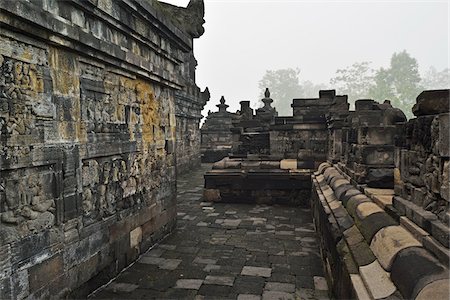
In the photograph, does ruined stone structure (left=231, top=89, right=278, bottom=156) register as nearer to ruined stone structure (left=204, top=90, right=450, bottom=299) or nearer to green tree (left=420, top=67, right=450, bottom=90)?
ruined stone structure (left=204, top=90, right=450, bottom=299)

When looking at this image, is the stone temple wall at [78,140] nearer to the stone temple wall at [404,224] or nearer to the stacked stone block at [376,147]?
the stone temple wall at [404,224]

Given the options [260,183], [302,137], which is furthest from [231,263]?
[302,137]

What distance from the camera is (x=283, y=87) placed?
7381 centimetres

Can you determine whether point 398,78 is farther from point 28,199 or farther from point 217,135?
point 28,199

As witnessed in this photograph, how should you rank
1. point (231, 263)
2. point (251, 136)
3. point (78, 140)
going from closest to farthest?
point (78, 140)
point (231, 263)
point (251, 136)

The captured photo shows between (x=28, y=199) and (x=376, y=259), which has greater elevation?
(x=28, y=199)

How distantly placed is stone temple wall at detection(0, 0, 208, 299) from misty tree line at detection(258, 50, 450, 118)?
42.2 meters

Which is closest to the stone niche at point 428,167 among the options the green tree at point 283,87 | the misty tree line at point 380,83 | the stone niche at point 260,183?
the stone niche at point 260,183

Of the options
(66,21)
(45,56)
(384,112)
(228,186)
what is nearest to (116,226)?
(45,56)

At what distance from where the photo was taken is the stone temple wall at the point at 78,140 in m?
2.65

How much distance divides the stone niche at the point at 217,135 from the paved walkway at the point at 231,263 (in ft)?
39.5

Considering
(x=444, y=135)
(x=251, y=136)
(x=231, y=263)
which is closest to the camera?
(x=444, y=135)

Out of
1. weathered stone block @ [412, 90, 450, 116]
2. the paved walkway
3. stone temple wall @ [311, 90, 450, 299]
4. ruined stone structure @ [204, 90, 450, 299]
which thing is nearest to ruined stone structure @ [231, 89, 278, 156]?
the paved walkway

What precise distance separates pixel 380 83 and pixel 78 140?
1860 inches
